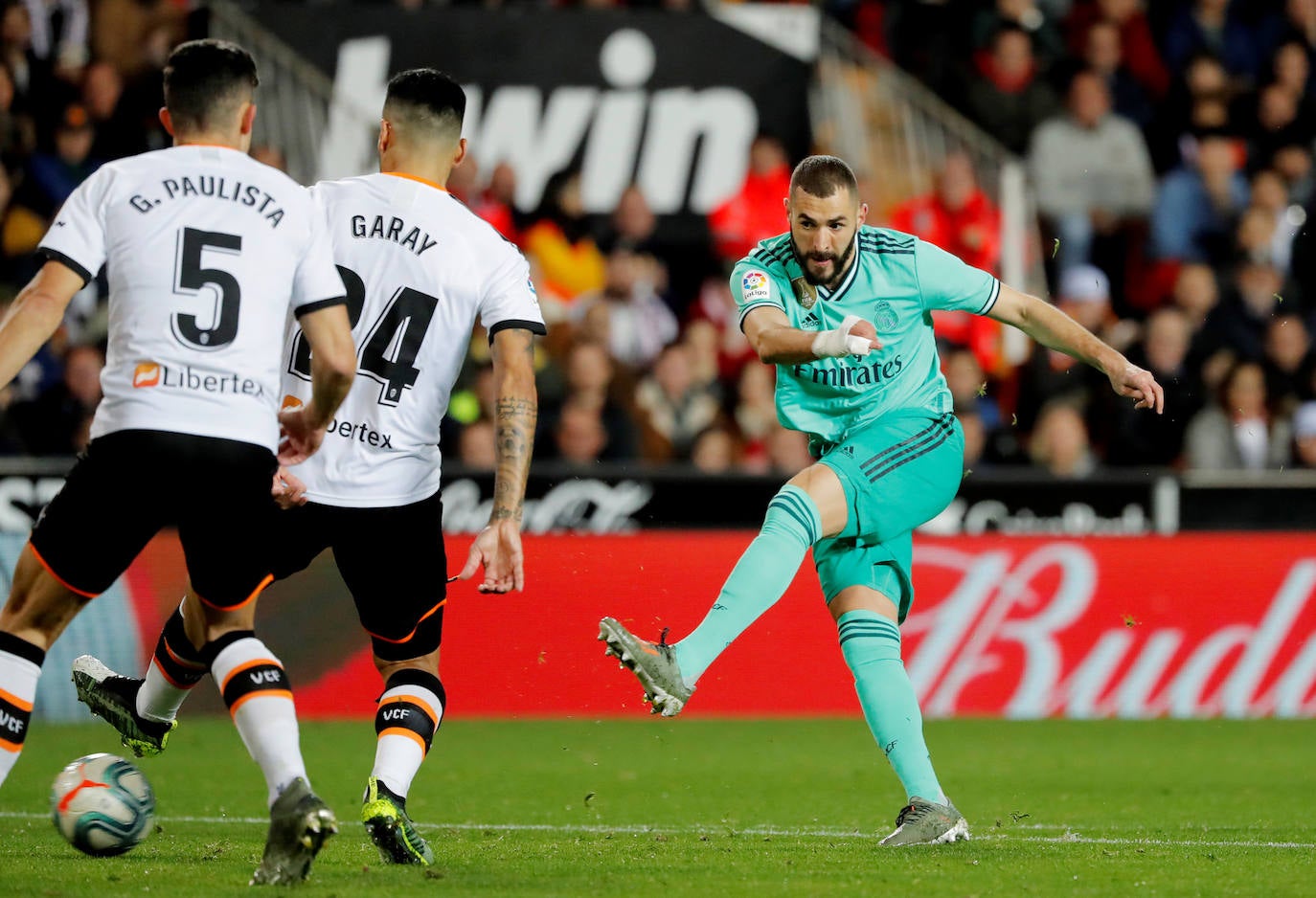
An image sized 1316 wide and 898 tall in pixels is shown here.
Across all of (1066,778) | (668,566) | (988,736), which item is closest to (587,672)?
(668,566)

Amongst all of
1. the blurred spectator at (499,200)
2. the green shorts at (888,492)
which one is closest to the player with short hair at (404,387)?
the green shorts at (888,492)

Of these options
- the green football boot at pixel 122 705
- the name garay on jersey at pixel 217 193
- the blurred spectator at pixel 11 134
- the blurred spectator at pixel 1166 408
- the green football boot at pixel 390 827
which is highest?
the blurred spectator at pixel 11 134

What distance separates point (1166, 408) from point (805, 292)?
7.37 meters

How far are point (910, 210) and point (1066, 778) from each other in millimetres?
6635

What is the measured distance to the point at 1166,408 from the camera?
42.8 feet

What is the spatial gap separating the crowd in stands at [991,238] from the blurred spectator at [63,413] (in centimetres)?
1

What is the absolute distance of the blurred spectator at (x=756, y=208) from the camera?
14.3 m

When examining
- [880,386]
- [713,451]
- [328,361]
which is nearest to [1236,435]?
[713,451]

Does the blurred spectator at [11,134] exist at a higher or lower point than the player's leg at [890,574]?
higher

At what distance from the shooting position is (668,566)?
11594 millimetres

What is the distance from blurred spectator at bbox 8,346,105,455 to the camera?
39.7 ft

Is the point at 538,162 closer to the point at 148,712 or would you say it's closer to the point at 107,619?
the point at 107,619

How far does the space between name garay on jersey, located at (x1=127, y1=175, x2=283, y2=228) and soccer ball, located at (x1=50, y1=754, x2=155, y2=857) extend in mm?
1809

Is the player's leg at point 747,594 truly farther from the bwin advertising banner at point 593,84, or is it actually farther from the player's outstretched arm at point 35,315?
the bwin advertising banner at point 593,84
